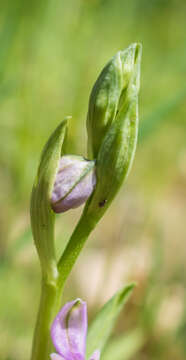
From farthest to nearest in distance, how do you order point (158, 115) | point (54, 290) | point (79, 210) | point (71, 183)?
1. point (79, 210)
2. point (158, 115)
3. point (54, 290)
4. point (71, 183)

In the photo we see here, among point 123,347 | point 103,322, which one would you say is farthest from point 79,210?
point 103,322

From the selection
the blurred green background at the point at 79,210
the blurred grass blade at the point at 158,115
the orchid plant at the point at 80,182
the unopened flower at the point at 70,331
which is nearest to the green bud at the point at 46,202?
the orchid plant at the point at 80,182

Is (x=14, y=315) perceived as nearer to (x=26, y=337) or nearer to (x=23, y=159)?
(x=26, y=337)

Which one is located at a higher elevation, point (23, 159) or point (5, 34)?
point (5, 34)

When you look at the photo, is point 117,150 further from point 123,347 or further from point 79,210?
point 79,210

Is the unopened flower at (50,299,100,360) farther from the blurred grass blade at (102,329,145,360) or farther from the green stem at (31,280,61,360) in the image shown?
the blurred grass blade at (102,329,145,360)

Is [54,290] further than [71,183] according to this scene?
Yes

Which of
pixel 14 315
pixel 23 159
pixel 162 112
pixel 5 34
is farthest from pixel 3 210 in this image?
pixel 162 112
